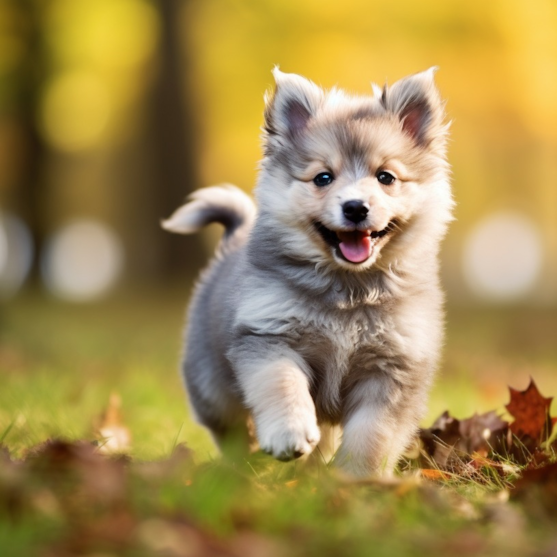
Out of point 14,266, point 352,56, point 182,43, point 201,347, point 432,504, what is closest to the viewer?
point 432,504

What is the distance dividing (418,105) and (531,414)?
128 cm

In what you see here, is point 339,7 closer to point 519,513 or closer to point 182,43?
point 182,43

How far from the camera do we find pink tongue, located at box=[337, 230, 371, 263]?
126 inches

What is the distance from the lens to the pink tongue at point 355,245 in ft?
10.5

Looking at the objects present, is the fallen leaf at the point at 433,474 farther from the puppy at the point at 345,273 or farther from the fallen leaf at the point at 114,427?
the fallen leaf at the point at 114,427

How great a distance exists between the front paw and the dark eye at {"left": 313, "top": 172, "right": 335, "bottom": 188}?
0.90m

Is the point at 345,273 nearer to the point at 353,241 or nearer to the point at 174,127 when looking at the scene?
the point at 353,241

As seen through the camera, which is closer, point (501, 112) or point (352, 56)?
point (352, 56)

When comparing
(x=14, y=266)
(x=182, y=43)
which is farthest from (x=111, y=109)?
(x=14, y=266)

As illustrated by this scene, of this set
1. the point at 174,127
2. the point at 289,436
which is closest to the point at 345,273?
the point at 289,436

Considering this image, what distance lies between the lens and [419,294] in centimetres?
334

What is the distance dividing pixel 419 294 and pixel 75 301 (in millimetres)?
11051

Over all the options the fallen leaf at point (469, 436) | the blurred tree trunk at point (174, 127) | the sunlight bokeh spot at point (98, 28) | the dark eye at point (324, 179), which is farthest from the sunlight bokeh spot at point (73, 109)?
the fallen leaf at point (469, 436)

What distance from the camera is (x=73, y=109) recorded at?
1666 centimetres
